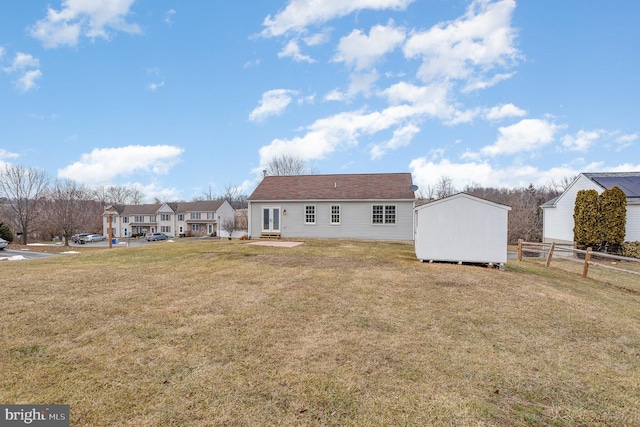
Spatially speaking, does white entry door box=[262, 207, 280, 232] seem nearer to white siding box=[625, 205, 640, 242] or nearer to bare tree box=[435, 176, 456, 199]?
white siding box=[625, 205, 640, 242]

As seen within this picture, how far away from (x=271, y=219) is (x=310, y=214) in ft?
9.73

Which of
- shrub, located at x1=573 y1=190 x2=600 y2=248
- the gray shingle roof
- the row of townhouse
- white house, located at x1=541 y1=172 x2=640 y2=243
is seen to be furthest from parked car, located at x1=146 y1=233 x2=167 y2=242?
the gray shingle roof

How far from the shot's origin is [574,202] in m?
21.2

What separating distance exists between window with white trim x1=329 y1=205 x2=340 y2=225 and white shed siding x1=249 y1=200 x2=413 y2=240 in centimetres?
19

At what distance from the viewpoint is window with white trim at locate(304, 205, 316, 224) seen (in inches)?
797

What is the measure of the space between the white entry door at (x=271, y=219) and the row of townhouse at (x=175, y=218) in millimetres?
32653

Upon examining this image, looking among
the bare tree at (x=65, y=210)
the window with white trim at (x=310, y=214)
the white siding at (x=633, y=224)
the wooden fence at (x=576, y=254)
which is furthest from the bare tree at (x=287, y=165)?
the white siding at (x=633, y=224)

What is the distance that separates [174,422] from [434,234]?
10.3 m

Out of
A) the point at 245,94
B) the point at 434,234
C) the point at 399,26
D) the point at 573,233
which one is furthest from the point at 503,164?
the point at 245,94

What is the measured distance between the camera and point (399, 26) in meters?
13.8

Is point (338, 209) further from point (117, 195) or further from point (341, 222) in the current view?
point (117, 195)

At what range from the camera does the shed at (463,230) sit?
10391mm

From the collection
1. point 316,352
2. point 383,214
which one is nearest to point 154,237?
point 383,214

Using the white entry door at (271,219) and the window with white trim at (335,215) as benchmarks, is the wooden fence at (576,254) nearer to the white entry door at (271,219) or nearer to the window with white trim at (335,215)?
the window with white trim at (335,215)
